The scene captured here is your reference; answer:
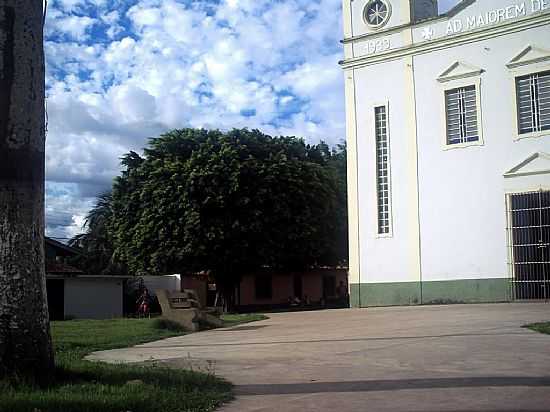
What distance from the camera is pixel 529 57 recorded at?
2248cm

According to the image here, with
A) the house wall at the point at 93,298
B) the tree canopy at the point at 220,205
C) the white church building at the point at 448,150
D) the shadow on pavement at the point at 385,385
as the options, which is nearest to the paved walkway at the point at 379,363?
the shadow on pavement at the point at 385,385

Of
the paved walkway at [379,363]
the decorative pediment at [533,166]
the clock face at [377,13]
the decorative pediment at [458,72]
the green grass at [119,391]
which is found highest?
the clock face at [377,13]

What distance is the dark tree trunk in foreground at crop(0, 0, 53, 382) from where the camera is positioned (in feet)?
22.3

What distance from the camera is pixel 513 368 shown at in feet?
26.4

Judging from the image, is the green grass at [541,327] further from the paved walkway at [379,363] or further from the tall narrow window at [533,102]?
the tall narrow window at [533,102]

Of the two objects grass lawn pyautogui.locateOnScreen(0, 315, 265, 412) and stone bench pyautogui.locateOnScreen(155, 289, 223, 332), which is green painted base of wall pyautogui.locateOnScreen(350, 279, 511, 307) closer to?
stone bench pyautogui.locateOnScreen(155, 289, 223, 332)

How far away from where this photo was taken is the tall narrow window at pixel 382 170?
2547 cm

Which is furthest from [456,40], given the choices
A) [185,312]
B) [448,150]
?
[185,312]

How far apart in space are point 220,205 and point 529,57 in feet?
47.6

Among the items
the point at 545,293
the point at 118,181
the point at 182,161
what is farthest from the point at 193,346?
the point at 118,181

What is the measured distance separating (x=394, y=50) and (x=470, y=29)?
2864 millimetres

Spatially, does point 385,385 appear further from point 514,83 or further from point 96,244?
point 96,244

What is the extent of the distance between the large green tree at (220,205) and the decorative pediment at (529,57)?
42.0ft

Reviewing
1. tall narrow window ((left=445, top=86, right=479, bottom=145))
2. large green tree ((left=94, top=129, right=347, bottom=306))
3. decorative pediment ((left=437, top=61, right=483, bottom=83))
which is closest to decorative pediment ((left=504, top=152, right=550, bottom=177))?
tall narrow window ((left=445, top=86, right=479, bottom=145))
